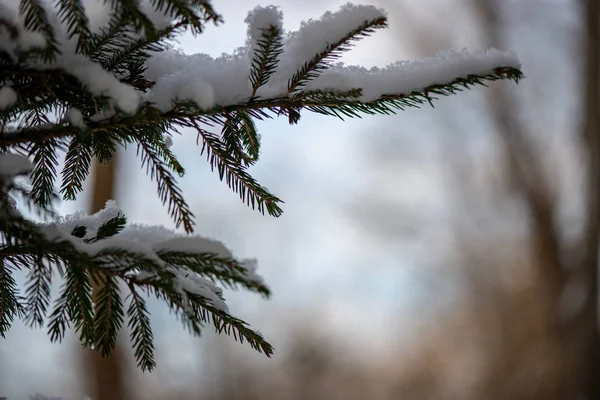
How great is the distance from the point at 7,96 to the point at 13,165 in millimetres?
107

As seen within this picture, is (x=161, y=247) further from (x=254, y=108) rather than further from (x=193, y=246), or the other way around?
(x=254, y=108)

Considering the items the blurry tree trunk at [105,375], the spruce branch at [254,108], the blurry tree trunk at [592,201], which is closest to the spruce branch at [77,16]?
the spruce branch at [254,108]

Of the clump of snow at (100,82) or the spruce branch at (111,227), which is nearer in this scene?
the clump of snow at (100,82)

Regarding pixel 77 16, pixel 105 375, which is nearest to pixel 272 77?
pixel 77 16

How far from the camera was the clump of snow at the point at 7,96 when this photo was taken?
0.63 meters

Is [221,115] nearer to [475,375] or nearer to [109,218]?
[109,218]

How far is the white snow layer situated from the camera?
24.5 inches

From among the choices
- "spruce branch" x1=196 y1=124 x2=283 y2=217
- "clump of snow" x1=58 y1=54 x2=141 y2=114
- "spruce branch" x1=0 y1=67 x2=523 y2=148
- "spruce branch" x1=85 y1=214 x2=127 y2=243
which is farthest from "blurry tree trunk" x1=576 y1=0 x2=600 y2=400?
"clump of snow" x1=58 y1=54 x2=141 y2=114

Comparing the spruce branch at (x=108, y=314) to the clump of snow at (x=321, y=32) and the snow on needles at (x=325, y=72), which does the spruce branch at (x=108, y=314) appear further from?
the clump of snow at (x=321, y=32)

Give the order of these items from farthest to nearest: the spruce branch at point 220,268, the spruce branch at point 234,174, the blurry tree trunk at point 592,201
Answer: the blurry tree trunk at point 592,201 < the spruce branch at point 234,174 < the spruce branch at point 220,268

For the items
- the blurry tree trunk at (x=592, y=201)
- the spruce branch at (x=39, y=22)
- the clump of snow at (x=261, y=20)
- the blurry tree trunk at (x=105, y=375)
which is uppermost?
the blurry tree trunk at (x=592, y=201)

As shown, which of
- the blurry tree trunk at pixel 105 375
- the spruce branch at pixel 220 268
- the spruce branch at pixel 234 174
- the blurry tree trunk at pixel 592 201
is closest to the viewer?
the spruce branch at pixel 220 268

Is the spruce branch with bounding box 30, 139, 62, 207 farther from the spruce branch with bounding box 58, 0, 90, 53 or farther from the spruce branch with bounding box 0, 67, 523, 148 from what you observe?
the spruce branch with bounding box 58, 0, 90, 53

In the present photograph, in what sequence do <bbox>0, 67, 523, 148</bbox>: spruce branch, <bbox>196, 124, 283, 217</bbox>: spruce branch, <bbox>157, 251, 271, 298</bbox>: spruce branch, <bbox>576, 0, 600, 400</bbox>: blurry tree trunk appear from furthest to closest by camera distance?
<bbox>576, 0, 600, 400</bbox>: blurry tree trunk
<bbox>196, 124, 283, 217</bbox>: spruce branch
<bbox>0, 67, 523, 148</bbox>: spruce branch
<bbox>157, 251, 271, 298</bbox>: spruce branch
